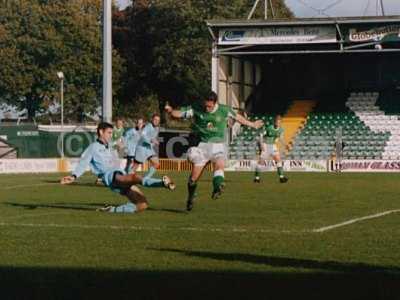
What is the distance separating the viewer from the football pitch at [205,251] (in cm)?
848

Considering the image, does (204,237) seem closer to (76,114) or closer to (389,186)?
(389,186)

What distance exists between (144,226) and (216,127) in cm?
423

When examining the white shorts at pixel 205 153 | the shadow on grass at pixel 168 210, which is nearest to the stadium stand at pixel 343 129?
the white shorts at pixel 205 153

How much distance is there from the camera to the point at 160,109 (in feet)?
251

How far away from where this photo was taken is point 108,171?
54.1 feet

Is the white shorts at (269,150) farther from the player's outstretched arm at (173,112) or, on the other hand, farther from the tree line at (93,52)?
the tree line at (93,52)

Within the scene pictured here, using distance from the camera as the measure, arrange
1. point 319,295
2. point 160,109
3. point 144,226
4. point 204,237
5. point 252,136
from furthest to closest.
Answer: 1. point 160,109
2. point 252,136
3. point 144,226
4. point 204,237
5. point 319,295

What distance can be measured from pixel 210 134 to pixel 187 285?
9.33 meters

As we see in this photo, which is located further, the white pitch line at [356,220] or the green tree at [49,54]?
the green tree at [49,54]

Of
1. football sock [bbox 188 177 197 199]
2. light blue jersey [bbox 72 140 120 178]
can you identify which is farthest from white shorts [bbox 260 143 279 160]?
light blue jersey [bbox 72 140 120 178]

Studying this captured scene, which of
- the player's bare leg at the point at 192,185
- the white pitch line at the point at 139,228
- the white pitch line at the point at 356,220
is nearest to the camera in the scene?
the white pitch line at the point at 139,228

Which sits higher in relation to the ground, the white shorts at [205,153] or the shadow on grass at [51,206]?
the white shorts at [205,153]

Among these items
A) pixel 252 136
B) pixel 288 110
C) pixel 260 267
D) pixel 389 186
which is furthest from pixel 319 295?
pixel 288 110

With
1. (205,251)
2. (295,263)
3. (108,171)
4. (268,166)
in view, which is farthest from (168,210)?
(268,166)
